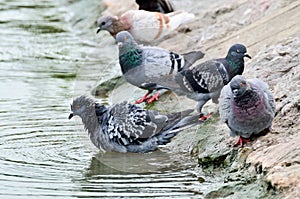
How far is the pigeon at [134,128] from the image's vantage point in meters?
7.93

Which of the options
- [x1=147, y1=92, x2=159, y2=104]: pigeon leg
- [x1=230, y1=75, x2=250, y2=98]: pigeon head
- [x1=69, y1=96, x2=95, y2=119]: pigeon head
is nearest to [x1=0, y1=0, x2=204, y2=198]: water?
[x1=69, y1=96, x2=95, y2=119]: pigeon head

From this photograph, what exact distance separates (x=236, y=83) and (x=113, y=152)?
1.62 m

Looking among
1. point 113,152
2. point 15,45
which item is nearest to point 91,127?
point 113,152

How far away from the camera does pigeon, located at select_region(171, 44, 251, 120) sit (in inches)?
332

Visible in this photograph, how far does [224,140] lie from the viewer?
763 centimetres

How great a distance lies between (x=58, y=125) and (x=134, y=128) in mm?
1398

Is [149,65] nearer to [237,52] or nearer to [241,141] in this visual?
[237,52]

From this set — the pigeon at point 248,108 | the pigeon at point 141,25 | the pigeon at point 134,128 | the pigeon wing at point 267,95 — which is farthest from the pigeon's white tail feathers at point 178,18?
the pigeon at point 248,108

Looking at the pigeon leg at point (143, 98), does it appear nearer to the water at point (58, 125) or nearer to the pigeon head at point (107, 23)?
the water at point (58, 125)

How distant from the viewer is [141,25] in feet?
36.2

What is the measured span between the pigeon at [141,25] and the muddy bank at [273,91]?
319 millimetres

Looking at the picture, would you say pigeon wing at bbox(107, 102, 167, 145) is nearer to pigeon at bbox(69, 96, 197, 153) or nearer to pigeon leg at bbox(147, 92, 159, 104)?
pigeon at bbox(69, 96, 197, 153)

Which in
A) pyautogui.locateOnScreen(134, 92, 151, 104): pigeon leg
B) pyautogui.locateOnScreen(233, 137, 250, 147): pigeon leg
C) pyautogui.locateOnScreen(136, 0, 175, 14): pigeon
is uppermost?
pyautogui.locateOnScreen(136, 0, 175, 14): pigeon

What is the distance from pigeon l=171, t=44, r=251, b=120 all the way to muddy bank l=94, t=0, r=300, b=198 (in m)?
0.24
